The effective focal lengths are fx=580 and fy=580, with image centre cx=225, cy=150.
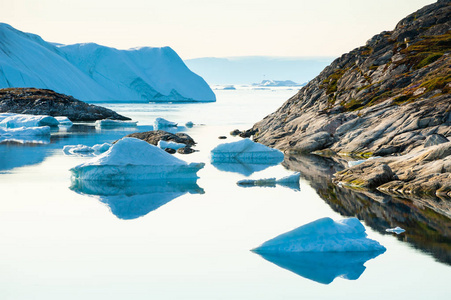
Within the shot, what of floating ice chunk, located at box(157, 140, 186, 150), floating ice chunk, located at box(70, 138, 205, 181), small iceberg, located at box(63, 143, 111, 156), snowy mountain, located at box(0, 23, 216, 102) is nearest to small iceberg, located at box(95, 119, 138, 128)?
floating ice chunk, located at box(157, 140, 186, 150)

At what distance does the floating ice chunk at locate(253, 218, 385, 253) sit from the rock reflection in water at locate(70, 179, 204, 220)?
582 cm

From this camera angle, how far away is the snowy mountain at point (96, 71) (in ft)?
307

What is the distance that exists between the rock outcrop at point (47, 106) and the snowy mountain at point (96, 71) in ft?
73.3

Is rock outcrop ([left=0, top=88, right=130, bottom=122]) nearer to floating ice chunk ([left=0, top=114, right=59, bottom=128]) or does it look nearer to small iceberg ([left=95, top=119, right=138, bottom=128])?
small iceberg ([left=95, top=119, right=138, bottom=128])

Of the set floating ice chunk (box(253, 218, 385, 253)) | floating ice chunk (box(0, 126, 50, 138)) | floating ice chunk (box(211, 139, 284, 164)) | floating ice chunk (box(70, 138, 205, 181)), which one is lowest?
floating ice chunk (box(0, 126, 50, 138))

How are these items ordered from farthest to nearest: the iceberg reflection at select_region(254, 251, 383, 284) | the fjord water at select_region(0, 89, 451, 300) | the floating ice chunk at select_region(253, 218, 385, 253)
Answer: the floating ice chunk at select_region(253, 218, 385, 253) → the iceberg reflection at select_region(254, 251, 383, 284) → the fjord water at select_region(0, 89, 451, 300)

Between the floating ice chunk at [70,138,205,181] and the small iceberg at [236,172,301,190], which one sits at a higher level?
the floating ice chunk at [70,138,205,181]

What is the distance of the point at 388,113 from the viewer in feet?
109

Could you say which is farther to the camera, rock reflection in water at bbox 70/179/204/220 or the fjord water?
rock reflection in water at bbox 70/179/204/220

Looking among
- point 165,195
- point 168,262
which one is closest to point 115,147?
point 165,195

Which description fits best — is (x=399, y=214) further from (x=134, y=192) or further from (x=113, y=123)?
(x=113, y=123)

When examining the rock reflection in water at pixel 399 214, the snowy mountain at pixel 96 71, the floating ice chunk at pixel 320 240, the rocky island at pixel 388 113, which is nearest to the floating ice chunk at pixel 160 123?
the rocky island at pixel 388 113

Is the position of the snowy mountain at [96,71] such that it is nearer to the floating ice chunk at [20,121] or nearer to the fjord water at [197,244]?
the floating ice chunk at [20,121]

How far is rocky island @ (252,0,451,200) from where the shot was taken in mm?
21000
